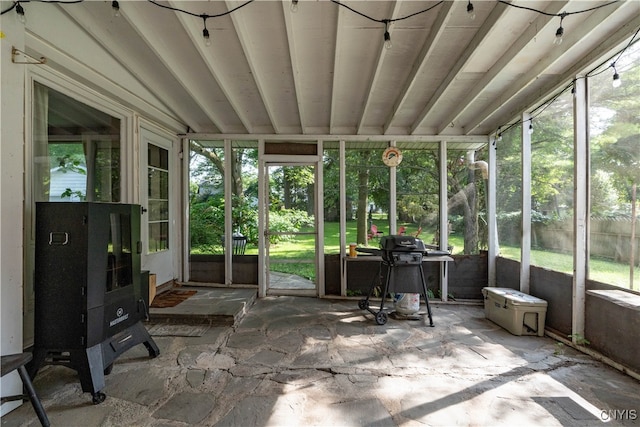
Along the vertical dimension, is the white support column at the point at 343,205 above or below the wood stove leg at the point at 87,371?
above

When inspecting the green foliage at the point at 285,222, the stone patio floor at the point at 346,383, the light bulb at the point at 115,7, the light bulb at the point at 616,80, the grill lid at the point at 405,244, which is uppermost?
the light bulb at the point at 115,7

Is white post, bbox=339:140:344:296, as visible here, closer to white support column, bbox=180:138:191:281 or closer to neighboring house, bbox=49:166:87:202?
white support column, bbox=180:138:191:281

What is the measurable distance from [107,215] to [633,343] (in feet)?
14.5

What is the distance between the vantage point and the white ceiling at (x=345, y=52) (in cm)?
221

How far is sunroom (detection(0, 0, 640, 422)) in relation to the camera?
2254 millimetres

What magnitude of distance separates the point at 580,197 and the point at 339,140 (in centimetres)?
324

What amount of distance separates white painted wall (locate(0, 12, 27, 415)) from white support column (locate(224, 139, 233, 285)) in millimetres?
2864

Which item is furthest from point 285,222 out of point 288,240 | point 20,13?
point 20,13

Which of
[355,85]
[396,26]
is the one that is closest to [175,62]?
[355,85]

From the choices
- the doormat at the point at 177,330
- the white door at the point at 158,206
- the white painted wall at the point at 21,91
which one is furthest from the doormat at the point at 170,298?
the white painted wall at the point at 21,91

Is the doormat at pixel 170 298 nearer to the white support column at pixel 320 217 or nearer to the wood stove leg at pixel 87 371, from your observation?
the wood stove leg at pixel 87 371

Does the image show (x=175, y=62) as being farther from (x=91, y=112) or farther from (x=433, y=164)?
(x=433, y=164)

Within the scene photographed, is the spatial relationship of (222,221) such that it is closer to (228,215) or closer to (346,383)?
(228,215)

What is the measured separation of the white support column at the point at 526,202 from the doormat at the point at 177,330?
4.19 metres
